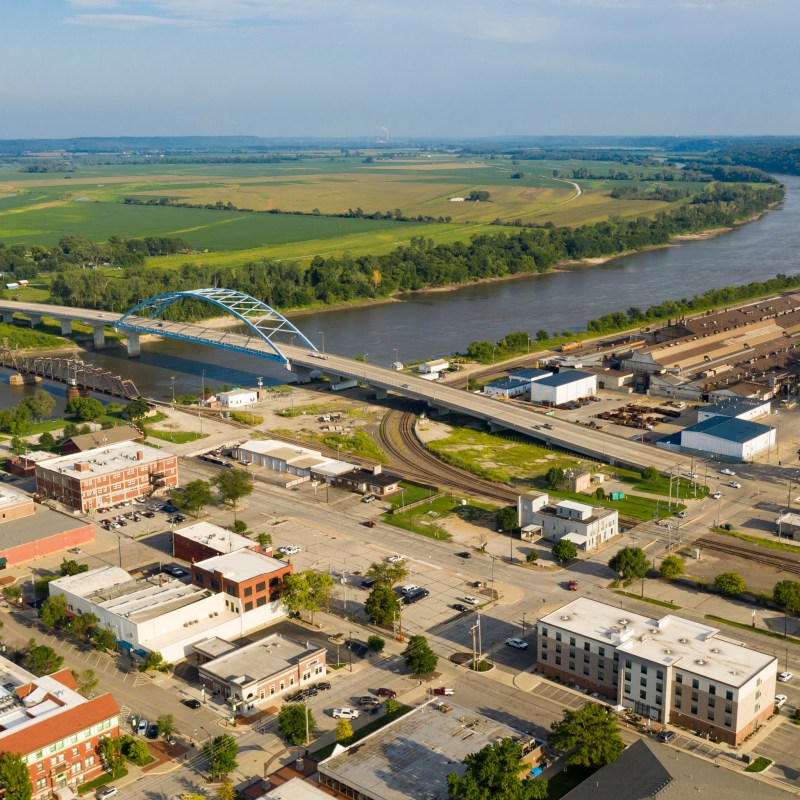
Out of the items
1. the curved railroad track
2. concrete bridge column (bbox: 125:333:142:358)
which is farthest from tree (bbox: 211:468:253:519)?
concrete bridge column (bbox: 125:333:142:358)

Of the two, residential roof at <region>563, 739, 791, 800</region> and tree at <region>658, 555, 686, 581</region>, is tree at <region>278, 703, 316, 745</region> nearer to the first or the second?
residential roof at <region>563, 739, 791, 800</region>

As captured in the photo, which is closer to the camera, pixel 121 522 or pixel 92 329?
pixel 121 522

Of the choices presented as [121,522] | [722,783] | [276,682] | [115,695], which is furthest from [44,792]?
[121,522]

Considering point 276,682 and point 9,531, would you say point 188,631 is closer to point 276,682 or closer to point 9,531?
point 276,682

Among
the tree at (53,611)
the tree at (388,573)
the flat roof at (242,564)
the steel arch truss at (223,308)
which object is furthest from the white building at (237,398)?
the tree at (53,611)

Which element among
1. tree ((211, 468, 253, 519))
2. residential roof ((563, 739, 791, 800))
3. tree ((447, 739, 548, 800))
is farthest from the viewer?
tree ((211, 468, 253, 519))

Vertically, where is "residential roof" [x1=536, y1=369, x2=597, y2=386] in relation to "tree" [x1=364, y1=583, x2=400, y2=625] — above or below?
above

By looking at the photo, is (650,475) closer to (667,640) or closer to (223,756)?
(667,640)
